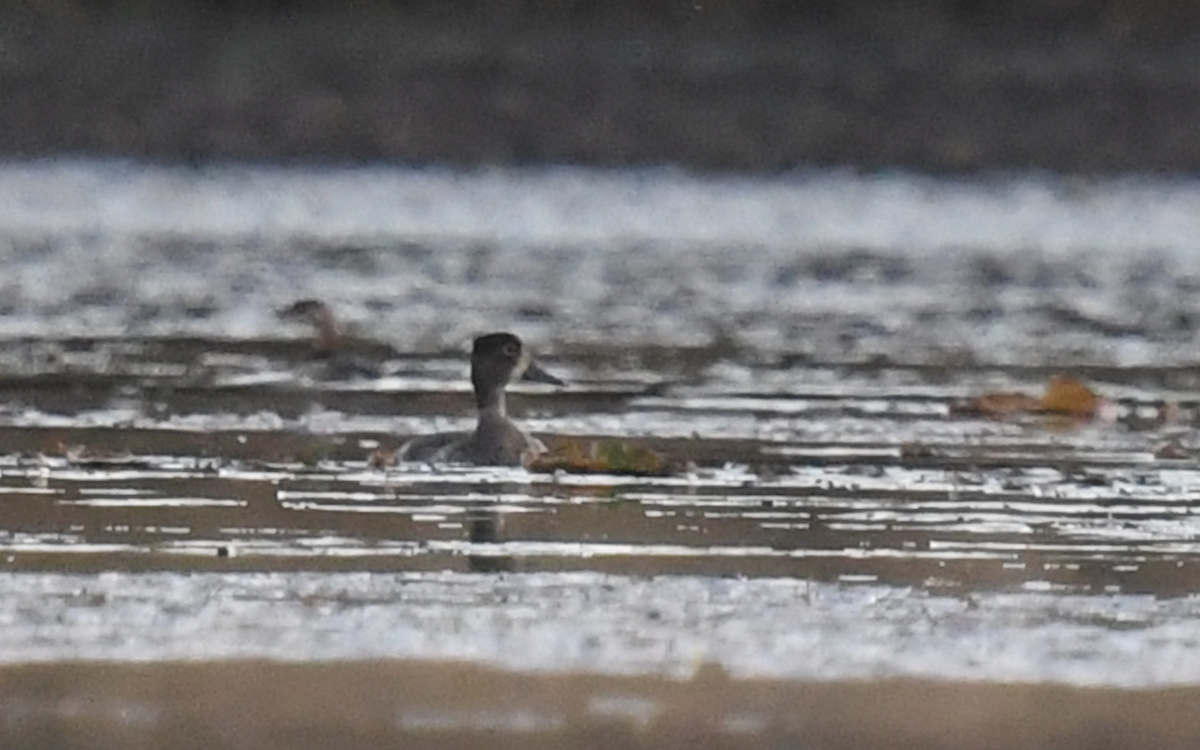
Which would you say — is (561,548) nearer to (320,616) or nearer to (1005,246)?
(320,616)

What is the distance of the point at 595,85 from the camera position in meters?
23.9

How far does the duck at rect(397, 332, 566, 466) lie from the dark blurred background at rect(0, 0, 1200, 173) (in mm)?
11963

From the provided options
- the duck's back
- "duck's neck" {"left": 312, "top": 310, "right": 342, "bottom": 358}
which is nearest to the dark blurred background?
"duck's neck" {"left": 312, "top": 310, "right": 342, "bottom": 358}

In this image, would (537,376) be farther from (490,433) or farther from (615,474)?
(615,474)

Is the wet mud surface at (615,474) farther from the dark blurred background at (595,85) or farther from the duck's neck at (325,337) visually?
the dark blurred background at (595,85)

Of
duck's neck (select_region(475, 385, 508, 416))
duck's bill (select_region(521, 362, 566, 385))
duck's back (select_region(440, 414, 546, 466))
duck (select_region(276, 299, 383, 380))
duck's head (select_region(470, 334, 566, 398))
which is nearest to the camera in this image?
duck's back (select_region(440, 414, 546, 466))

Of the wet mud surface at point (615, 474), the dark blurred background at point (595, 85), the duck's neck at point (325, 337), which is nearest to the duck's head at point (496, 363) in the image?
the wet mud surface at point (615, 474)

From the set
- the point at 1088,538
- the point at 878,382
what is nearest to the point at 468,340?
the point at 878,382

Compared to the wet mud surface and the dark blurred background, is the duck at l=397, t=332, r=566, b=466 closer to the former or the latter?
the wet mud surface

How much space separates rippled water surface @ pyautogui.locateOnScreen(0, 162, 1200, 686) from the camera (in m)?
7.95

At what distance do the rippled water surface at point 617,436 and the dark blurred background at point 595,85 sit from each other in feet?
8.03

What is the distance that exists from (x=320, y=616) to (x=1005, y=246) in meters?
13.1

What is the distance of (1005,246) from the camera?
2077 cm

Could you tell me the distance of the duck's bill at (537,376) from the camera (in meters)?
11.8
